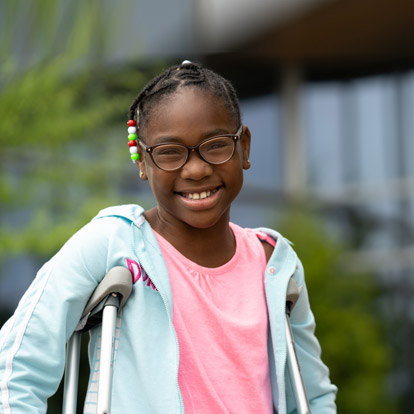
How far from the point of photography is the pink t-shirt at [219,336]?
7.56ft

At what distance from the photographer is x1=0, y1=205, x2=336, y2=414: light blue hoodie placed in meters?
2.13

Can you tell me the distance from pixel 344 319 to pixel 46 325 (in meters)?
7.02

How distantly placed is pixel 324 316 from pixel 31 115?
13.0ft

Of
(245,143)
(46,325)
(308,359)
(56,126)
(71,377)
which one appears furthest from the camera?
(56,126)

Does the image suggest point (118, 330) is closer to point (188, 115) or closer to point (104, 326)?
point (104, 326)

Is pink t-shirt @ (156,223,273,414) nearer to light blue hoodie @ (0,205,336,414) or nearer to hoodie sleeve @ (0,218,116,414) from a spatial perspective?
light blue hoodie @ (0,205,336,414)

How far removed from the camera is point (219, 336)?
7.77 ft

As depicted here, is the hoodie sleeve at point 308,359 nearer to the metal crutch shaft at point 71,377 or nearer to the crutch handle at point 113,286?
the crutch handle at point 113,286

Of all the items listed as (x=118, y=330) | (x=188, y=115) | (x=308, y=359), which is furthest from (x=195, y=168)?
(x=308, y=359)

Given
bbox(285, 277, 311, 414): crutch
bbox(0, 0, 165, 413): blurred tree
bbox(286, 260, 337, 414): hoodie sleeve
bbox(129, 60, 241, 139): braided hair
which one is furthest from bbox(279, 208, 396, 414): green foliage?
bbox(129, 60, 241, 139): braided hair

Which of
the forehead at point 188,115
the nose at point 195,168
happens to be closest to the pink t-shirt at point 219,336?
the nose at point 195,168

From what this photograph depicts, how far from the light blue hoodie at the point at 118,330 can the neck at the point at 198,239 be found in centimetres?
7

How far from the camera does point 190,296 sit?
7.78 feet

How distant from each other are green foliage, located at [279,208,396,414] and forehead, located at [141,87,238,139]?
6558mm
